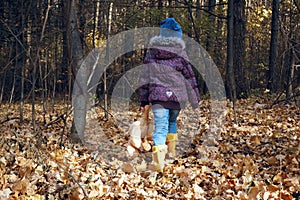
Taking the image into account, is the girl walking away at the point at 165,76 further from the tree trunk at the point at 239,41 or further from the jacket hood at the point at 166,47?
the tree trunk at the point at 239,41

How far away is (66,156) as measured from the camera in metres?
4.54

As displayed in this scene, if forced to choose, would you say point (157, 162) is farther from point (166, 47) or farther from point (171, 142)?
point (166, 47)

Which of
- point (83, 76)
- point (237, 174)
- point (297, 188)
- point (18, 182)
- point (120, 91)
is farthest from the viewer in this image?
point (120, 91)

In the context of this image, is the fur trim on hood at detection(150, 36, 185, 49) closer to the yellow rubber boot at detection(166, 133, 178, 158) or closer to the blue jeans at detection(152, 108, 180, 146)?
the blue jeans at detection(152, 108, 180, 146)

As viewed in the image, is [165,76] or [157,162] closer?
[157,162]

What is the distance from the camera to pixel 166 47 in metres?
4.29

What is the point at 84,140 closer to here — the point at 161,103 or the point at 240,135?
the point at 161,103

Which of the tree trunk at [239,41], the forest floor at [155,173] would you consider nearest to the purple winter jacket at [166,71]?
the forest floor at [155,173]

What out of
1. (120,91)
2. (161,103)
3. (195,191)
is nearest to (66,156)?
(161,103)

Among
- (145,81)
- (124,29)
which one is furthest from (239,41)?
(145,81)

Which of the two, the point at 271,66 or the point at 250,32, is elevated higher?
the point at 250,32

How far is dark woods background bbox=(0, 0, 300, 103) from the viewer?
6.39 metres

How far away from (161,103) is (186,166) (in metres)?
0.76

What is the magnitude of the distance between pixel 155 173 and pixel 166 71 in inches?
44.3
